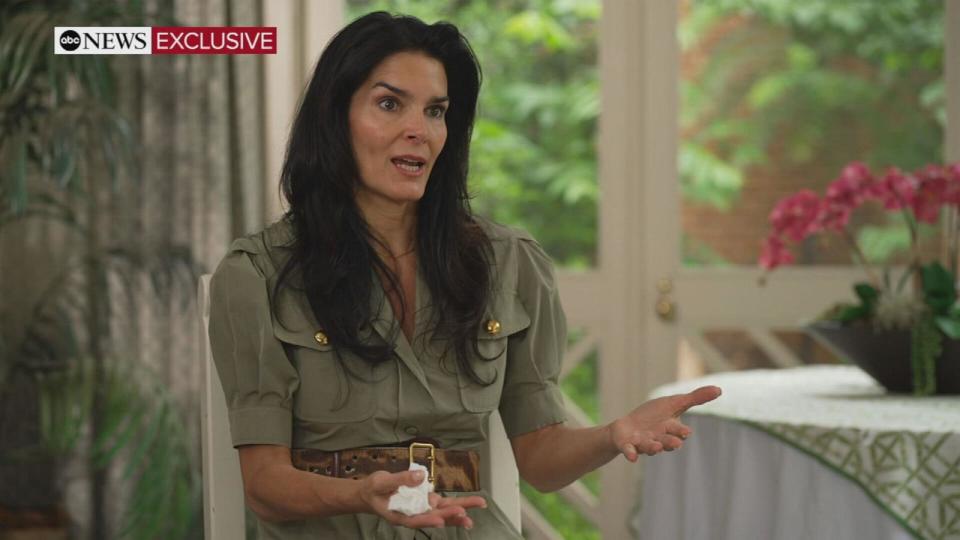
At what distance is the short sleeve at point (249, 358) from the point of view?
5.44 ft

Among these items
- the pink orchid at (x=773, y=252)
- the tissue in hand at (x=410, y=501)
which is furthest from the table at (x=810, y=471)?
the tissue in hand at (x=410, y=501)

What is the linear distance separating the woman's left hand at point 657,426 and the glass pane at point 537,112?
2631mm

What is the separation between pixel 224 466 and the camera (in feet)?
5.95

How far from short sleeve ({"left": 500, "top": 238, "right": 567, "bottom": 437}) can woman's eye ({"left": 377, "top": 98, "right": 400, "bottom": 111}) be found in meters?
0.28

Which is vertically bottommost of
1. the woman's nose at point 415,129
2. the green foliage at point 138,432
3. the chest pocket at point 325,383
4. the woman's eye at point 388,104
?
the green foliage at point 138,432

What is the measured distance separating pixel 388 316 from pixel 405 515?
46 cm

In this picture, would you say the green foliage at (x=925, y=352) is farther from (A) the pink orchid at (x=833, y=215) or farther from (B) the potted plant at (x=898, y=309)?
(A) the pink orchid at (x=833, y=215)

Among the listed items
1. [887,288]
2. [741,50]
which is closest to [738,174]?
[741,50]

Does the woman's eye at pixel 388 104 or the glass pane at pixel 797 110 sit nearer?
the woman's eye at pixel 388 104

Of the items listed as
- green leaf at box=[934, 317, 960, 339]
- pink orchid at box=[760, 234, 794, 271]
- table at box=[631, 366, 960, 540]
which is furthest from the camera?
pink orchid at box=[760, 234, 794, 271]

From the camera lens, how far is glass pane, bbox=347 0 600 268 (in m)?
4.25

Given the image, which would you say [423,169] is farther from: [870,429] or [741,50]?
[741,50]

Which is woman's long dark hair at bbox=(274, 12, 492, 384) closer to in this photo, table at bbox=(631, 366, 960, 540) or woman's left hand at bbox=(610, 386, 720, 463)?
woman's left hand at bbox=(610, 386, 720, 463)

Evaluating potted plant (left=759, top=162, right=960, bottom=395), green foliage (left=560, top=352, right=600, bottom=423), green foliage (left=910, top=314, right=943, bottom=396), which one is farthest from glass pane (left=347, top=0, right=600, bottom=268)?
green foliage (left=910, top=314, right=943, bottom=396)
